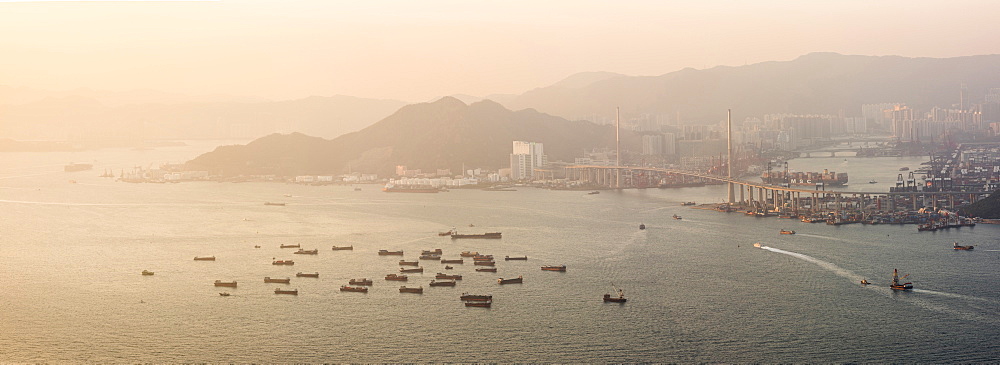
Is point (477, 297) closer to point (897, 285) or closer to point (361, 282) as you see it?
point (361, 282)

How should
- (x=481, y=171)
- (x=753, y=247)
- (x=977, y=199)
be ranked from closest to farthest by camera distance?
(x=753, y=247), (x=977, y=199), (x=481, y=171)

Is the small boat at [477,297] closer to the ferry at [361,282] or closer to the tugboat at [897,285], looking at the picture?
the ferry at [361,282]

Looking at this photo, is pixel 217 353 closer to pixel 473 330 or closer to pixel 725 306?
pixel 473 330

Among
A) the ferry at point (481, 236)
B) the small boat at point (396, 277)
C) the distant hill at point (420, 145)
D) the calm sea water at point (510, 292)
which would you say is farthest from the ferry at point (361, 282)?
the distant hill at point (420, 145)

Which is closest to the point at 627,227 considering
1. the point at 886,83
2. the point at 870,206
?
the point at 870,206

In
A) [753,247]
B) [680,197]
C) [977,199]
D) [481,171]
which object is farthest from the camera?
[481,171]

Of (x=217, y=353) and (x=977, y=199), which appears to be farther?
(x=977, y=199)
